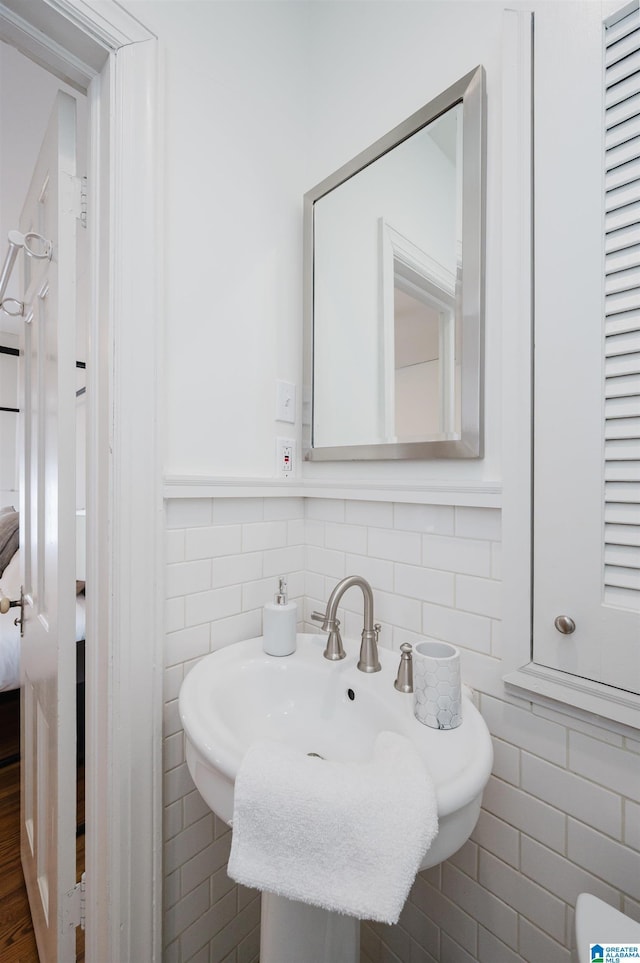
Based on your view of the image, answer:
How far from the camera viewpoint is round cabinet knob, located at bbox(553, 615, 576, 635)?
2.16 ft

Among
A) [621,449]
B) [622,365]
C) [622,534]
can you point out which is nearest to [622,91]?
[622,365]

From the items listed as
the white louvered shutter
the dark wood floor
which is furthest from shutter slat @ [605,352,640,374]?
the dark wood floor

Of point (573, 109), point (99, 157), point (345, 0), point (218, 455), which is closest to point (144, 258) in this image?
point (99, 157)

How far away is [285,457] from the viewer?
1.12 m

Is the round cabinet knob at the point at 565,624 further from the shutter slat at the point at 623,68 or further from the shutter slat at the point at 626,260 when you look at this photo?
the shutter slat at the point at 623,68

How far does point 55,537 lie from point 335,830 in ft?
2.67

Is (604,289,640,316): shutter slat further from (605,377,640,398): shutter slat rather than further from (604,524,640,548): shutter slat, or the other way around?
(604,524,640,548): shutter slat

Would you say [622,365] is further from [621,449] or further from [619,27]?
[619,27]

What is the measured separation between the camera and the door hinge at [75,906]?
0.88 metres

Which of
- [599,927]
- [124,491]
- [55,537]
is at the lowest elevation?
[599,927]

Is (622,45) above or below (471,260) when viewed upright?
above

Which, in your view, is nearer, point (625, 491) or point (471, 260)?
point (625, 491)

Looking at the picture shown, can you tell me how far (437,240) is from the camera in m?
0.84

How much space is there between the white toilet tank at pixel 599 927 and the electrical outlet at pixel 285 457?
3.11 ft
